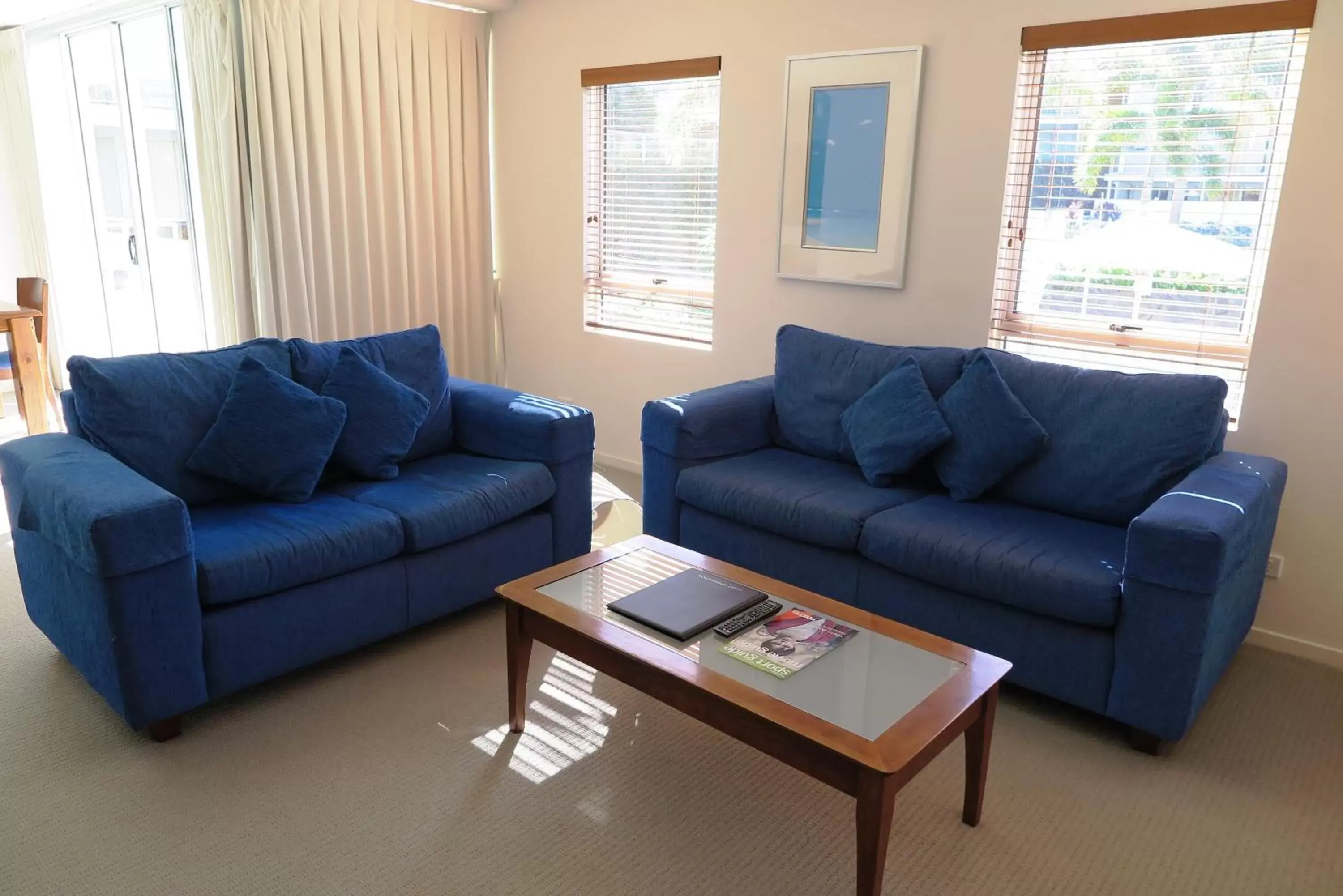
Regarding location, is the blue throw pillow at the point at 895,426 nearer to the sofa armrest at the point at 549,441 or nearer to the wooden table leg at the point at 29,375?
the sofa armrest at the point at 549,441

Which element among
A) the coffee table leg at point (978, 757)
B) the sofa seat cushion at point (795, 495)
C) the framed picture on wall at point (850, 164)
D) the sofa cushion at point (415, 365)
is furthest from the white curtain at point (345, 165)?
the coffee table leg at point (978, 757)

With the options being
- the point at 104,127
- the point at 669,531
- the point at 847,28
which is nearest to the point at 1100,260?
the point at 847,28

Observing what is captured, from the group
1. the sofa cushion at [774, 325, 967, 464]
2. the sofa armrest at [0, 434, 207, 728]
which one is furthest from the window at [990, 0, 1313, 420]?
the sofa armrest at [0, 434, 207, 728]

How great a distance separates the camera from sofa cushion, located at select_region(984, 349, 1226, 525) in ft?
9.41

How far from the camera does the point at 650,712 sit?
2701 mm

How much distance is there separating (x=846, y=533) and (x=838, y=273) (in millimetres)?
1495

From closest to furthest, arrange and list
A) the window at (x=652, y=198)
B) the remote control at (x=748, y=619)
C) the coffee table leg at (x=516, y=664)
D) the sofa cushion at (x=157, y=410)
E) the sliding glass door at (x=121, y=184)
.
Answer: the remote control at (x=748, y=619)
the coffee table leg at (x=516, y=664)
the sofa cushion at (x=157, y=410)
the window at (x=652, y=198)
the sliding glass door at (x=121, y=184)

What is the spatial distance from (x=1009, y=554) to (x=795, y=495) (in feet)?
2.61

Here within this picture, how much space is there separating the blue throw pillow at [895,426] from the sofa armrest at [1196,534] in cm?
82

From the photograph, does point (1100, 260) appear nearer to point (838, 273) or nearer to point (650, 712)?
point (838, 273)

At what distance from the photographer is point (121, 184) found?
228 inches

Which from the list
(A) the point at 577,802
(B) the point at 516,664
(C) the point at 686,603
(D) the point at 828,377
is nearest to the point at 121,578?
(B) the point at 516,664

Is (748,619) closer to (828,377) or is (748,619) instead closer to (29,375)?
(828,377)

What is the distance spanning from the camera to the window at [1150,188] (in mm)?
2986
